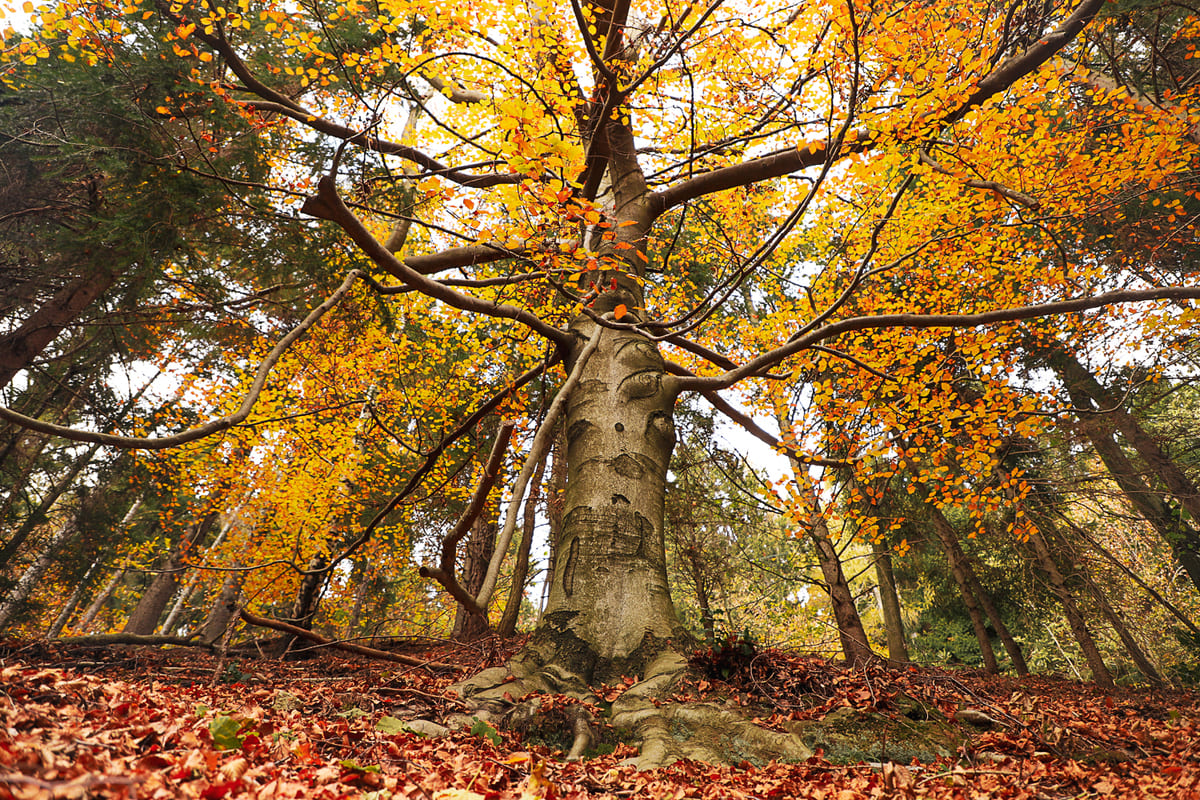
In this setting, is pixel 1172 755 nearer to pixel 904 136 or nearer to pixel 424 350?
pixel 904 136

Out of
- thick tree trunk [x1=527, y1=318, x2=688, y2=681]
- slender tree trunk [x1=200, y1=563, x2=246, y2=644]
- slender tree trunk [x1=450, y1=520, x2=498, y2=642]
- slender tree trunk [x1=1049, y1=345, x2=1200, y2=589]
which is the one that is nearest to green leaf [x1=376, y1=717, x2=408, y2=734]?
thick tree trunk [x1=527, y1=318, x2=688, y2=681]

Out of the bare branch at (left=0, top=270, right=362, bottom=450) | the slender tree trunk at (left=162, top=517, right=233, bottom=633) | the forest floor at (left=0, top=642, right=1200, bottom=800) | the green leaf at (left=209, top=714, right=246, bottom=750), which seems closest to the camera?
the forest floor at (left=0, top=642, right=1200, bottom=800)

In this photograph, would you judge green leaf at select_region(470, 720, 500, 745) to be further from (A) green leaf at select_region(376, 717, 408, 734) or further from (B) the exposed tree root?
(A) green leaf at select_region(376, 717, 408, 734)

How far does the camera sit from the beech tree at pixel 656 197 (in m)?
3.20

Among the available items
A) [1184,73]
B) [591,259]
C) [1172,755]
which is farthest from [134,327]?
[1184,73]

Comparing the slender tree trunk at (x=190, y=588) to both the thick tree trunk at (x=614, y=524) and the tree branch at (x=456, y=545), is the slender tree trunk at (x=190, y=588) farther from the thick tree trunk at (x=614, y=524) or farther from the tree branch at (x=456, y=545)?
the tree branch at (x=456, y=545)

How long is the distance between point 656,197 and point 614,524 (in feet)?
10.9

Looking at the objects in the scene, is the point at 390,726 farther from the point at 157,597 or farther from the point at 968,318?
the point at 157,597

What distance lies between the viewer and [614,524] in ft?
11.5

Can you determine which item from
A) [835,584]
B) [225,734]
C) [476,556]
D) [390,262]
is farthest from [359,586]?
[225,734]

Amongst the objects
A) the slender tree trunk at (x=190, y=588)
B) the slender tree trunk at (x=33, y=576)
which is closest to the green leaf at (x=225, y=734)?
the slender tree trunk at (x=33, y=576)

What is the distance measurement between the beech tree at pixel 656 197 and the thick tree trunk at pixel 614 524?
0.06 ft

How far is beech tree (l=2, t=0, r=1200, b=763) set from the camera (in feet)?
10.5

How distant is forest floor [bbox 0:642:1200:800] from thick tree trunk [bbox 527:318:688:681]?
30 cm
